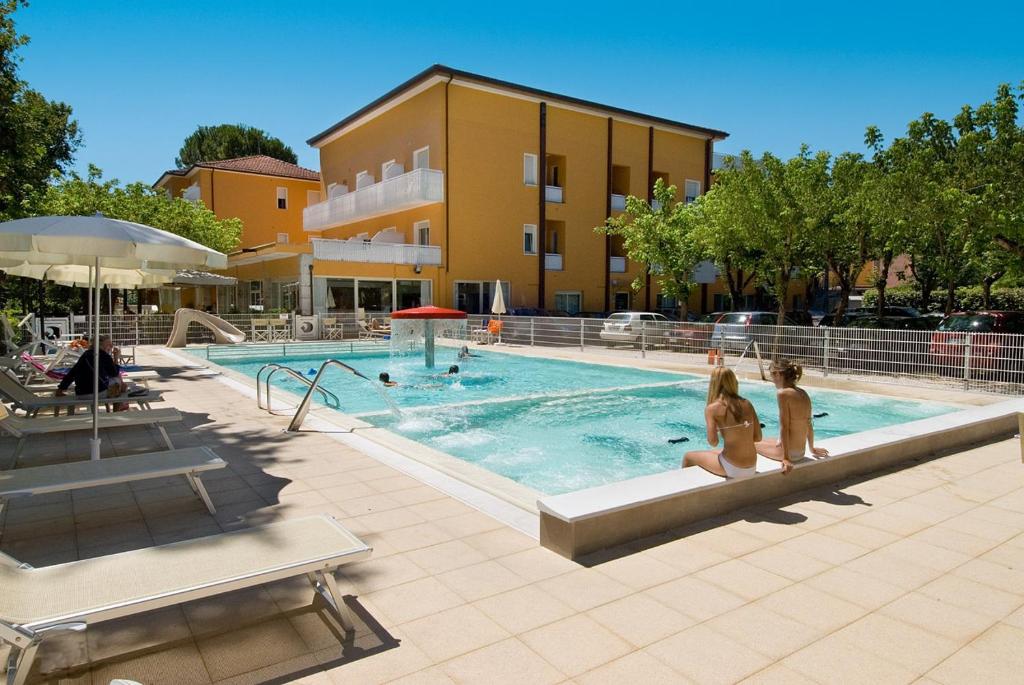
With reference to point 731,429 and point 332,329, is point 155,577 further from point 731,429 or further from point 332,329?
point 332,329

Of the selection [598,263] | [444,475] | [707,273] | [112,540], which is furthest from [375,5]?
[707,273]

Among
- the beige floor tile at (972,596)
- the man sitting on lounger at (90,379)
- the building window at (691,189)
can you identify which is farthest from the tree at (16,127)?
the building window at (691,189)

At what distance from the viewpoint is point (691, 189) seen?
1337 inches

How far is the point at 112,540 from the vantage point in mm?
4047

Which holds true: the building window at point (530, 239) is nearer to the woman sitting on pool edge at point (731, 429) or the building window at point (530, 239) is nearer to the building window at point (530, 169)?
the building window at point (530, 169)

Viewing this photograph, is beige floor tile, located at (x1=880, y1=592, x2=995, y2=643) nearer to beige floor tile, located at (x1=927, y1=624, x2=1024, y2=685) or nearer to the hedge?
beige floor tile, located at (x1=927, y1=624, x2=1024, y2=685)

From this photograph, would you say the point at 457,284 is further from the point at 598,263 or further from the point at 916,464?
the point at 916,464

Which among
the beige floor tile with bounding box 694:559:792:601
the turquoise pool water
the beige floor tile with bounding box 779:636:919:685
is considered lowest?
the turquoise pool water

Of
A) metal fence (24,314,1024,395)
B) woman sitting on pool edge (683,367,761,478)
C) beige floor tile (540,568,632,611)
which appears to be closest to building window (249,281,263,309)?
metal fence (24,314,1024,395)

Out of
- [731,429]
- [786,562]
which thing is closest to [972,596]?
[786,562]

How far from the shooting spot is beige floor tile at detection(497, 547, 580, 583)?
3520 millimetres

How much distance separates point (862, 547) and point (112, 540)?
15.7ft

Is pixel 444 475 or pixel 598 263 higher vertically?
pixel 598 263

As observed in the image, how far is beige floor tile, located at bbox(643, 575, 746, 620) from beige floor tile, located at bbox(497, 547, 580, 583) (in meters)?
0.53
